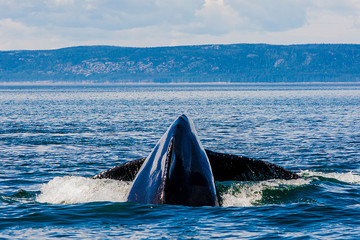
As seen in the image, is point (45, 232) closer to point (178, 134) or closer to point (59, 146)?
point (178, 134)

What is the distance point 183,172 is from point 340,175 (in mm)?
8266

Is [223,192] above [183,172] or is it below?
below

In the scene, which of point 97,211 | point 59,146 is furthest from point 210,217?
point 59,146

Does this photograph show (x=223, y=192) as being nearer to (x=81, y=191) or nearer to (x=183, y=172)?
(x=81, y=191)

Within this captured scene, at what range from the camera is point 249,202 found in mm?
12664

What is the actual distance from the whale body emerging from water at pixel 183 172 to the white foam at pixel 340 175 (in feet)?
19.2

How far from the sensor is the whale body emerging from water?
9648mm

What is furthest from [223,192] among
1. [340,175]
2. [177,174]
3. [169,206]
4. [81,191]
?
[340,175]

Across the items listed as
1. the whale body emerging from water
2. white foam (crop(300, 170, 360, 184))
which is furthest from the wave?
white foam (crop(300, 170, 360, 184))

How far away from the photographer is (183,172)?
9672 mm

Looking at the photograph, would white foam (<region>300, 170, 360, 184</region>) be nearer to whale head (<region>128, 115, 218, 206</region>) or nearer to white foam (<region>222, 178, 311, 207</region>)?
white foam (<region>222, 178, 311, 207</region>)

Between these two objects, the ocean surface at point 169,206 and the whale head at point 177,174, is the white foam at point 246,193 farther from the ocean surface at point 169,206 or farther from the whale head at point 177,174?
the whale head at point 177,174

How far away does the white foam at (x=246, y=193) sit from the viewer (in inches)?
491

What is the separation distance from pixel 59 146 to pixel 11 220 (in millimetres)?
14352
